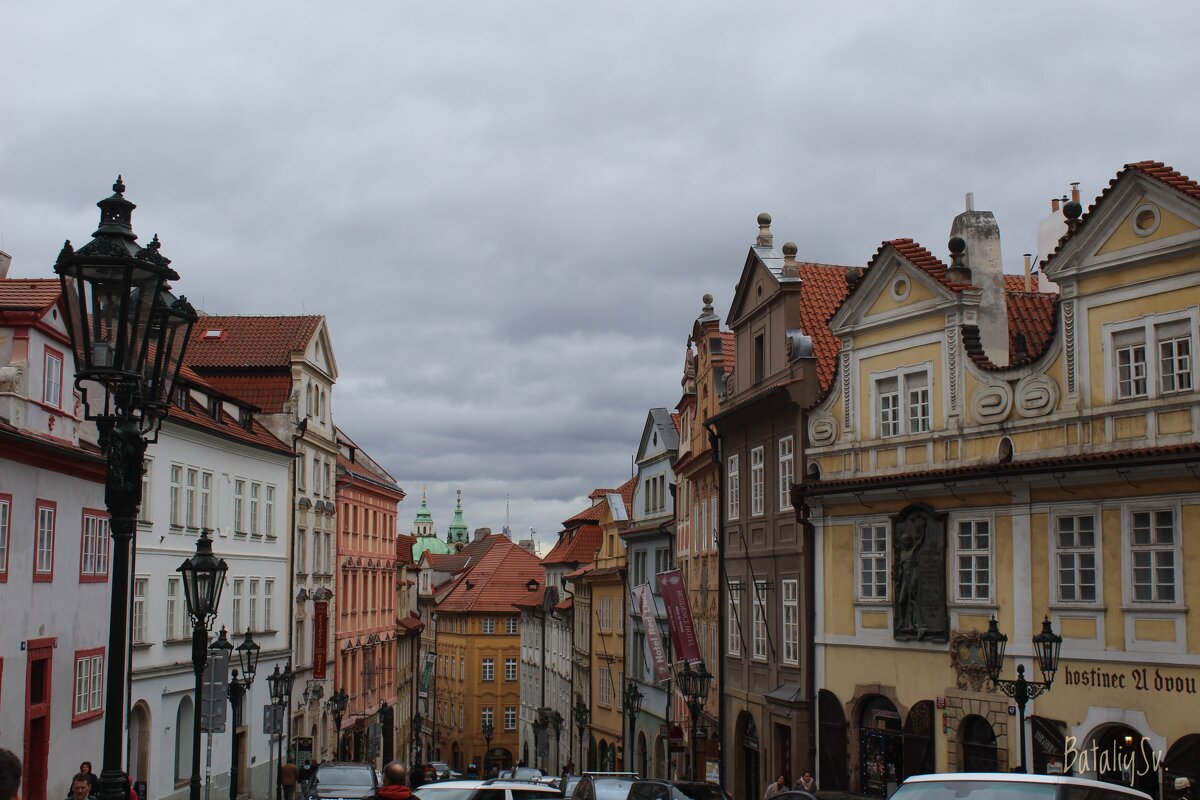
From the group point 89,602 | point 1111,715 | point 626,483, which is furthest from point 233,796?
point 626,483

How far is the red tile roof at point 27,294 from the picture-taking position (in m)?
27.8

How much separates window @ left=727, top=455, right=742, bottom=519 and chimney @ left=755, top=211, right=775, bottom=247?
5.75 meters

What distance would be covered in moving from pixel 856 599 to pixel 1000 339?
613cm

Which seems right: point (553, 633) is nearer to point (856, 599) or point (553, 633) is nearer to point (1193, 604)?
point (856, 599)

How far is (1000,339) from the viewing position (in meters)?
26.8

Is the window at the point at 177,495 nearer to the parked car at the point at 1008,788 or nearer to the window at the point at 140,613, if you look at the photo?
the window at the point at 140,613

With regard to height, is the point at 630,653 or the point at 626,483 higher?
the point at 626,483

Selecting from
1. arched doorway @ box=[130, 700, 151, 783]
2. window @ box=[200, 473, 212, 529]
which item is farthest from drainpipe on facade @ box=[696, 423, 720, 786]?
window @ box=[200, 473, 212, 529]

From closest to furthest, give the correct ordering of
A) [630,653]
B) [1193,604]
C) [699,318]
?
1. [1193,604]
2. [699,318]
3. [630,653]

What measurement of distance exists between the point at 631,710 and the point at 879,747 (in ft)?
63.7

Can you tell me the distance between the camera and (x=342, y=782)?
28.9 m

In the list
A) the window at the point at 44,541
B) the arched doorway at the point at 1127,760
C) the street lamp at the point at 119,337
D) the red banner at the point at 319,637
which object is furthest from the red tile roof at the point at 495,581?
the street lamp at the point at 119,337

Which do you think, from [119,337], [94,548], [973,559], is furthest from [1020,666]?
[94,548]

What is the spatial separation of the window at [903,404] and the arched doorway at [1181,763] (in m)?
7.95
